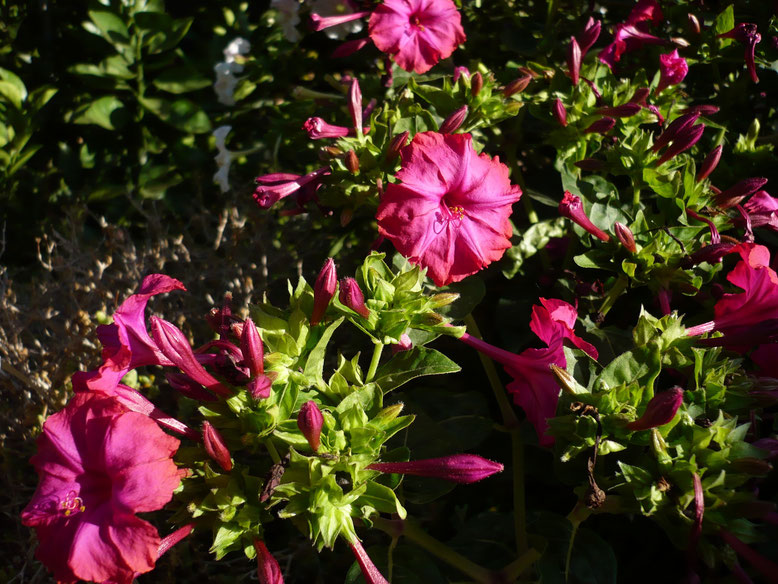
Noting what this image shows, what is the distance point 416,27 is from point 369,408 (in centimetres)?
87

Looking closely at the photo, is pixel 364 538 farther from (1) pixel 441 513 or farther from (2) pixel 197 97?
(2) pixel 197 97

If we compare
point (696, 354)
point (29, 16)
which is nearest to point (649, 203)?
point (696, 354)

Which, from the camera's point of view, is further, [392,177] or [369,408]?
[392,177]

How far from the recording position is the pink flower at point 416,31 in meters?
1.35

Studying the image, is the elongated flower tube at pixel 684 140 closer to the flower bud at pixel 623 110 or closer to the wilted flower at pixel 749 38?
the flower bud at pixel 623 110

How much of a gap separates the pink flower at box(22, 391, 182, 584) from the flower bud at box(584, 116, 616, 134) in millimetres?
913

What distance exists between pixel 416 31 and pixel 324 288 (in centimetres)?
73

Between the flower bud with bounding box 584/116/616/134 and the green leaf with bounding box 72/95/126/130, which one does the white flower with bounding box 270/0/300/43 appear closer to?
the green leaf with bounding box 72/95/126/130

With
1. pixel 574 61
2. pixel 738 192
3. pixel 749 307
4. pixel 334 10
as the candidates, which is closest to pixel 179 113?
pixel 334 10

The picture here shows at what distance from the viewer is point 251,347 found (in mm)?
813

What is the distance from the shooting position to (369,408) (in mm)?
918

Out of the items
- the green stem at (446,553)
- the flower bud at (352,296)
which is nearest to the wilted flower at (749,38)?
the flower bud at (352,296)

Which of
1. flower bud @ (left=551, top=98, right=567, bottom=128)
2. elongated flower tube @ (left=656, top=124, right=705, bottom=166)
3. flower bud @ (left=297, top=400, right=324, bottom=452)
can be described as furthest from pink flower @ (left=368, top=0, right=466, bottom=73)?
flower bud @ (left=297, top=400, right=324, bottom=452)

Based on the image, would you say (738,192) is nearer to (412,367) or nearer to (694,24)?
(694,24)
